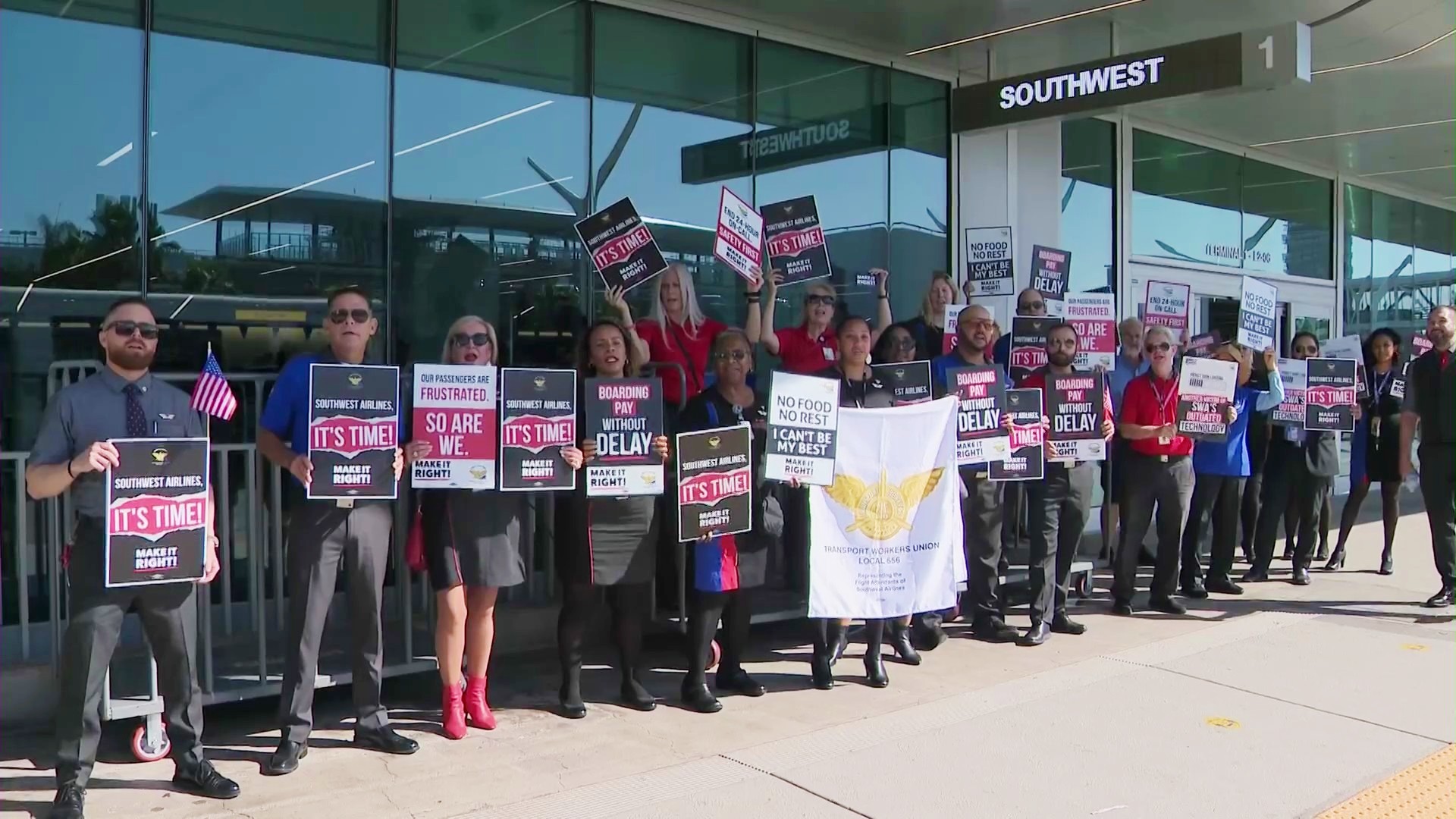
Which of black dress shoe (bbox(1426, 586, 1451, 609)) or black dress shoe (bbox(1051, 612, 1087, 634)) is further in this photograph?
black dress shoe (bbox(1426, 586, 1451, 609))

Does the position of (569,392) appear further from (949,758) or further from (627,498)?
(949,758)

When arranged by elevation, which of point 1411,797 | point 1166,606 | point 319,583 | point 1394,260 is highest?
point 1394,260

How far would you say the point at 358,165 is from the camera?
7277 millimetres

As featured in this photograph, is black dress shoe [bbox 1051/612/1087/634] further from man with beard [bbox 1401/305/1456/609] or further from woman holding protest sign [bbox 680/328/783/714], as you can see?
man with beard [bbox 1401/305/1456/609]

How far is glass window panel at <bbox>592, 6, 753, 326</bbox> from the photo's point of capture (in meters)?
8.49

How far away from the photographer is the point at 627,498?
572cm

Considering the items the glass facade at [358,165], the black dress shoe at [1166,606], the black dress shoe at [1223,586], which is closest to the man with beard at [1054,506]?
the black dress shoe at [1166,606]

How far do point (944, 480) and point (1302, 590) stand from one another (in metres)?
4.56

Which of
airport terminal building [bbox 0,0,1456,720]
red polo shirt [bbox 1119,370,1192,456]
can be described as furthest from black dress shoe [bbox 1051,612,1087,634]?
airport terminal building [bbox 0,0,1456,720]

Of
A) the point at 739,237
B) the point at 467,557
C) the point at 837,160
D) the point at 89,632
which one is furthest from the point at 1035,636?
the point at 89,632

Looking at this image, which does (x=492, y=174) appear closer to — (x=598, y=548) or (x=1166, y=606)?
(x=598, y=548)

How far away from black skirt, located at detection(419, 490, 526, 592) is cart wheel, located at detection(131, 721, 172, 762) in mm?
1329

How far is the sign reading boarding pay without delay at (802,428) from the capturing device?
5773 mm

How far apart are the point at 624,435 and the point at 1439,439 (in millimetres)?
6377
